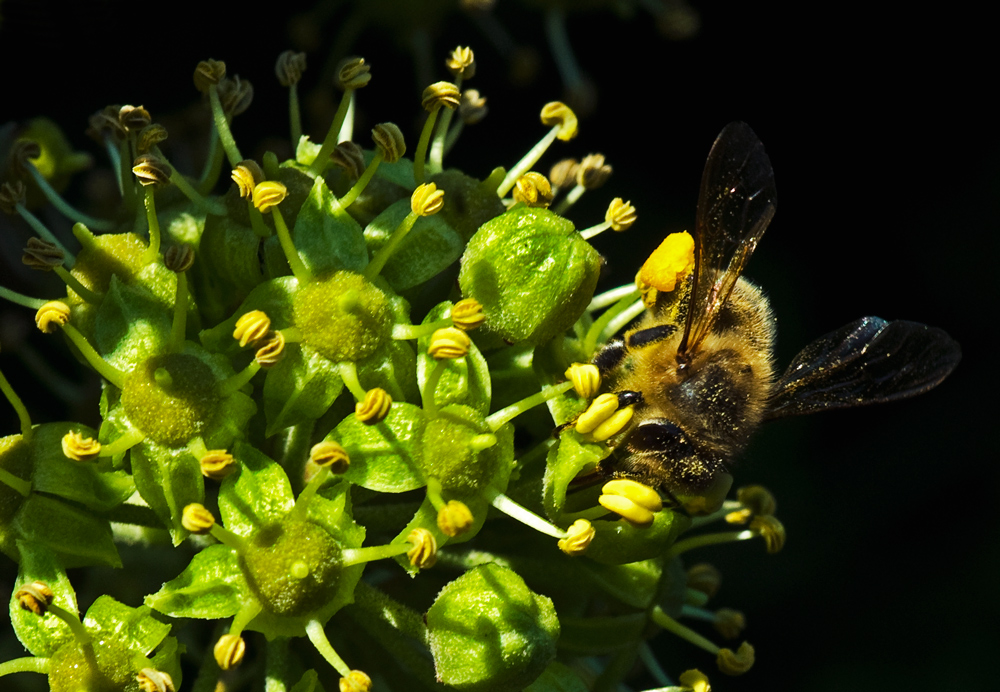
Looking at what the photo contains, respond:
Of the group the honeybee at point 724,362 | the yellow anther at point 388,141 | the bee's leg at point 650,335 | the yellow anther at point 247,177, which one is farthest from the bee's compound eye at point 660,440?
the yellow anther at point 247,177

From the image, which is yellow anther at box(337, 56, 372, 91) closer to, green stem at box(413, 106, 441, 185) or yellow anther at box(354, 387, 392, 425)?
green stem at box(413, 106, 441, 185)

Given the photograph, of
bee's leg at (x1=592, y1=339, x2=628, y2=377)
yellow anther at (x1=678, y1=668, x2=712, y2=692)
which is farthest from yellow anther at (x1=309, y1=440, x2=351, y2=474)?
yellow anther at (x1=678, y1=668, x2=712, y2=692)

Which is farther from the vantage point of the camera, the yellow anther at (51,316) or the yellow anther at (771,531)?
the yellow anther at (771,531)

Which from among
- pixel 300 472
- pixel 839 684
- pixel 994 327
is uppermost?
pixel 300 472

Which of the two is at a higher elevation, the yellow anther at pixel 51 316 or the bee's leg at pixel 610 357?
the yellow anther at pixel 51 316

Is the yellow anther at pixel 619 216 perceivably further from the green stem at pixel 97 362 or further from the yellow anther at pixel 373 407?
the green stem at pixel 97 362

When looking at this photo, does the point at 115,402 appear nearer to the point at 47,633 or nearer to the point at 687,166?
the point at 47,633

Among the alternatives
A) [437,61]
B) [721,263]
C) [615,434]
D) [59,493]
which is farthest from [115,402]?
[437,61]

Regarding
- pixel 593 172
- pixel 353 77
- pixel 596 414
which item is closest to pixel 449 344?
pixel 596 414
